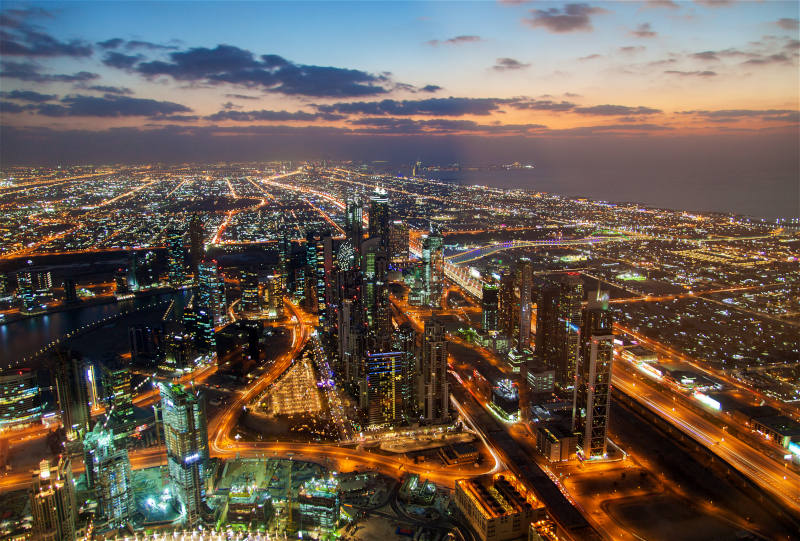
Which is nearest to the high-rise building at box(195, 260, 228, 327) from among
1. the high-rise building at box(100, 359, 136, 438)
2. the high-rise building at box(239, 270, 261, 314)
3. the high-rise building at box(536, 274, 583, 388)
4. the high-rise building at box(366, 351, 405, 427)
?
the high-rise building at box(239, 270, 261, 314)

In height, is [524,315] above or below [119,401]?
above

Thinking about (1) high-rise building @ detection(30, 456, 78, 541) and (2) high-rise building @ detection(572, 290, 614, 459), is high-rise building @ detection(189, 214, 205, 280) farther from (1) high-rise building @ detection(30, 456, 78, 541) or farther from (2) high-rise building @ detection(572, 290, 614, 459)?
(2) high-rise building @ detection(572, 290, 614, 459)

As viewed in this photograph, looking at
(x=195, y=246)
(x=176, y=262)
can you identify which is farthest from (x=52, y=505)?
(x=176, y=262)

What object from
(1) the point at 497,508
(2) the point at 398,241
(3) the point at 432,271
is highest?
(2) the point at 398,241

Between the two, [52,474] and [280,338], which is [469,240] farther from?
[52,474]

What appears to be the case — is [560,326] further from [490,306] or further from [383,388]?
[383,388]
